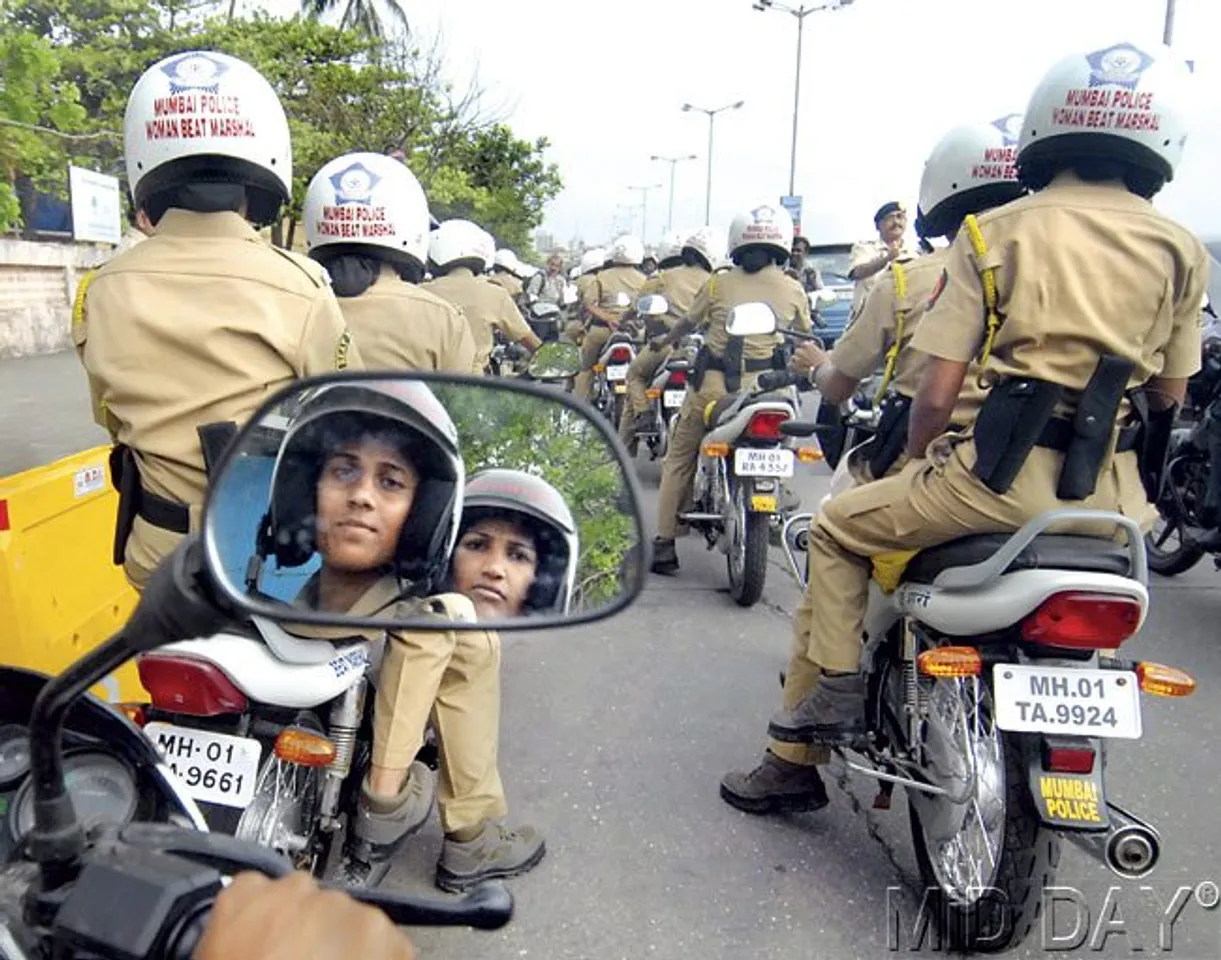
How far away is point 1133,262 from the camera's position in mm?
2363

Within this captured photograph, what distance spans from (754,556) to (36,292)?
43.3 ft

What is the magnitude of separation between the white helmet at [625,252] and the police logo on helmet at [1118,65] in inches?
358

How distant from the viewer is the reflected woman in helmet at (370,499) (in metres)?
1.24

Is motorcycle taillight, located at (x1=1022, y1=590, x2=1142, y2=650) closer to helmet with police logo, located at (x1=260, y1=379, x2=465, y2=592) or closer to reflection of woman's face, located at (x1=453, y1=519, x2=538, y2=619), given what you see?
reflection of woman's face, located at (x1=453, y1=519, x2=538, y2=619)

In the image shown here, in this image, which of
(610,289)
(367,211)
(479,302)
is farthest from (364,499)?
(610,289)

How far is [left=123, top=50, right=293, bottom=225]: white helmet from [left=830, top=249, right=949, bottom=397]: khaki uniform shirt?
1.75 metres

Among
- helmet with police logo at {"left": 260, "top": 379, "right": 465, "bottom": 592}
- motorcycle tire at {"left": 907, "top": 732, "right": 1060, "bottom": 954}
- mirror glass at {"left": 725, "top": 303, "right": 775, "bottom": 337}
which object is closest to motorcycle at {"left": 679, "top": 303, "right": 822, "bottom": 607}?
mirror glass at {"left": 725, "top": 303, "right": 775, "bottom": 337}

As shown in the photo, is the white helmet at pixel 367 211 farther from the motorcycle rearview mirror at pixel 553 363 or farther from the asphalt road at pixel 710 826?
the motorcycle rearview mirror at pixel 553 363

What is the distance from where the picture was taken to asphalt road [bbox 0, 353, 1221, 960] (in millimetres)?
2611

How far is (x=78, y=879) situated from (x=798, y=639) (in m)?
2.36

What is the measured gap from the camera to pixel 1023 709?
89.2 inches

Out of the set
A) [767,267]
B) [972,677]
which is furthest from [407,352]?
[767,267]

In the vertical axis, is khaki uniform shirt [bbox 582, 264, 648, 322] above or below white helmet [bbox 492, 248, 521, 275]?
below

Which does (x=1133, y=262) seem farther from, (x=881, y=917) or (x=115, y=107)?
(x=115, y=107)
